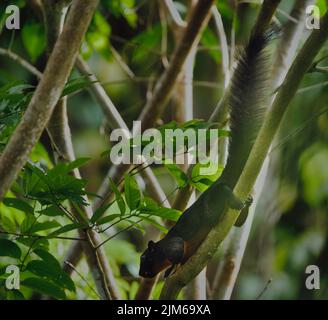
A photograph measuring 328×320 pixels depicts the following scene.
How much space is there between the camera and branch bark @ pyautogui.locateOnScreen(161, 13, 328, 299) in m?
1.59

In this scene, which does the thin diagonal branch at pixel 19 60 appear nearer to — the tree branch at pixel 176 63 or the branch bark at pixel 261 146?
the tree branch at pixel 176 63

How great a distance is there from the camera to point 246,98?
240cm

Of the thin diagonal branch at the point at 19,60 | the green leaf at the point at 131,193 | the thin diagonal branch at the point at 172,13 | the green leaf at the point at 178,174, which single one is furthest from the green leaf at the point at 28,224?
the thin diagonal branch at the point at 172,13

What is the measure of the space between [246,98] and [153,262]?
0.76 m

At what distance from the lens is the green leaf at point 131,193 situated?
1698 mm

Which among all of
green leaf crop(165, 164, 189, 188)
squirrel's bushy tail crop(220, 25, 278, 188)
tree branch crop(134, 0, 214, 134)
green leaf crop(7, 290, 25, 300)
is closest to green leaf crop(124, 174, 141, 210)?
green leaf crop(165, 164, 189, 188)

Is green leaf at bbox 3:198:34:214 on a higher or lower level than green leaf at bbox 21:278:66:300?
higher

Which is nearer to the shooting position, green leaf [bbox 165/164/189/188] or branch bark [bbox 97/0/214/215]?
green leaf [bbox 165/164/189/188]

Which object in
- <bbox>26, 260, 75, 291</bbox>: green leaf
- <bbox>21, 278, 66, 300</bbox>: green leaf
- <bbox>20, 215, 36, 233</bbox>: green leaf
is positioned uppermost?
<bbox>20, 215, 36, 233</bbox>: green leaf

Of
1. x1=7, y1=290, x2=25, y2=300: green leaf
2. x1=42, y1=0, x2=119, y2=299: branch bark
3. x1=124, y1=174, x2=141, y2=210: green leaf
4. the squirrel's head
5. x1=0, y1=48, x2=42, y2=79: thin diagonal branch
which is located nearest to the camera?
x1=124, y1=174, x2=141, y2=210: green leaf

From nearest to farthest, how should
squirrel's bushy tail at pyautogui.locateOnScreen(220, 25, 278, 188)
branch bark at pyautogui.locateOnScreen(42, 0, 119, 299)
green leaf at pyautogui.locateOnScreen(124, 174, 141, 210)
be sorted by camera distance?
green leaf at pyautogui.locateOnScreen(124, 174, 141, 210), branch bark at pyautogui.locateOnScreen(42, 0, 119, 299), squirrel's bushy tail at pyautogui.locateOnScreen(220, 25, 278, 188)

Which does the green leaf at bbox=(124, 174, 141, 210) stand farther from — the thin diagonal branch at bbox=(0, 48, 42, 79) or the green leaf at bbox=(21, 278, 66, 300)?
the thin diagonal branch at bbox=(0, 48, 42, 79)

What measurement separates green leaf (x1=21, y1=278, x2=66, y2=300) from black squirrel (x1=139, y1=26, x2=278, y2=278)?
70 cm

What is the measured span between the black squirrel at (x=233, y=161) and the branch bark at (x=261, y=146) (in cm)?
45
